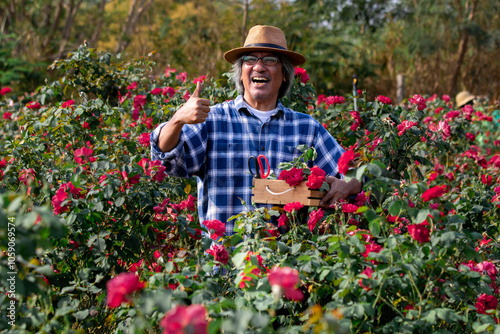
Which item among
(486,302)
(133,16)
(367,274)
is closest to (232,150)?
(367,274)

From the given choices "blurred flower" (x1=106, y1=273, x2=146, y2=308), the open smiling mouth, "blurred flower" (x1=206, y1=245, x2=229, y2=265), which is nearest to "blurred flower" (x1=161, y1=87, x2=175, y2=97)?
the open smiling mouth

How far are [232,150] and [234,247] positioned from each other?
69cm

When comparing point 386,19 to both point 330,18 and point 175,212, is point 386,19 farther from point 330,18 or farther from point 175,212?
point 175,212

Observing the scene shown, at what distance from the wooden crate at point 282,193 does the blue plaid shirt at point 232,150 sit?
367mm

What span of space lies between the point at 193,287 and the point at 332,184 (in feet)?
2.87

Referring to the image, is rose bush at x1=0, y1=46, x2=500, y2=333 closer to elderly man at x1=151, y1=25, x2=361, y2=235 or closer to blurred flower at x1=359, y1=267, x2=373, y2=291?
blurred flower at x1=359, y1=267, x2=373, y2=291

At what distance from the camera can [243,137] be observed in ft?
8.21

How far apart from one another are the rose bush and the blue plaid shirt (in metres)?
0.16

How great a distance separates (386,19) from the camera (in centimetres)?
1153

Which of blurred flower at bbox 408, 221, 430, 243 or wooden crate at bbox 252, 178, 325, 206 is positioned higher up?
wooden crate at bbox 252, 178, 325, 206

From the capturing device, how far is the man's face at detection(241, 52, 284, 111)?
2551 millimetres

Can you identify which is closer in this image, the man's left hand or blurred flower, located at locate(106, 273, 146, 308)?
blurred flower, located at locate(106, 273, 146, 308)

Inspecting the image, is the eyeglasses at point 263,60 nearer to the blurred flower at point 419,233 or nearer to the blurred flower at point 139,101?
the blurred flower at point 139,101

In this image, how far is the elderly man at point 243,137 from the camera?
2.37 m
